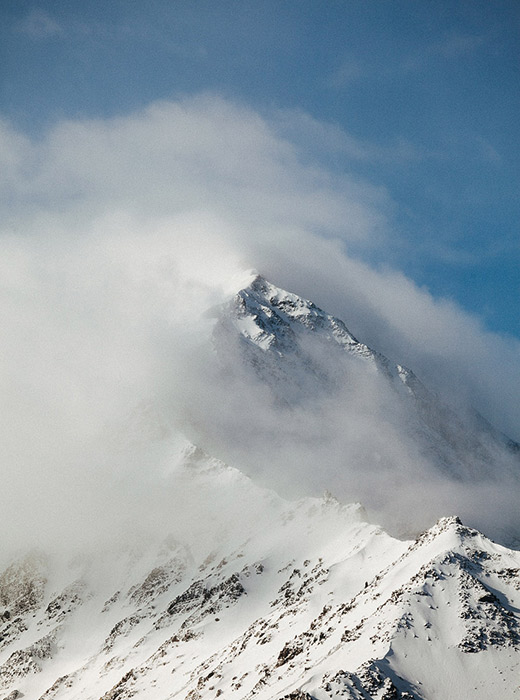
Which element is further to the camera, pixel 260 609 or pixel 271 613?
pixel 260 609

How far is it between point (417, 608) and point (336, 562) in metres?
39.1

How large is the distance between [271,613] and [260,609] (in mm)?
6308

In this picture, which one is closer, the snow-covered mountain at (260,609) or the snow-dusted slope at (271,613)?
the snow-dusted slope at (271,613)

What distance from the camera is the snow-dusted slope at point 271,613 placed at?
69.0 m

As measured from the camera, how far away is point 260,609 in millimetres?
110500

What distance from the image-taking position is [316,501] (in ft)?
492

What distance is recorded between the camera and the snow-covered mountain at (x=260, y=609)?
69125mm

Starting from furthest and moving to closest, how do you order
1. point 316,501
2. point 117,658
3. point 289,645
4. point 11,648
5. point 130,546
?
point 130,546, point 316,501, point 11,648, point 117,658, point 289,645

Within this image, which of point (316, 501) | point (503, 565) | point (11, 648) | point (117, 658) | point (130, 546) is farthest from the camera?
point (130, 546)

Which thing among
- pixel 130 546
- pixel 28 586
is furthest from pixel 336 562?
pixel 28 586

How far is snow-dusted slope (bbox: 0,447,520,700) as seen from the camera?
6900cm

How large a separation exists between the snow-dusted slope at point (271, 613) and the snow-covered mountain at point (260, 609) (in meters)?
0.29

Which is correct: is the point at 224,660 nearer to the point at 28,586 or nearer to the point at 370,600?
the point at 370,600

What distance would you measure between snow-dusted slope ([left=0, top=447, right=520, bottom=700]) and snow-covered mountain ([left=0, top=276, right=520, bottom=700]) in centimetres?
29
